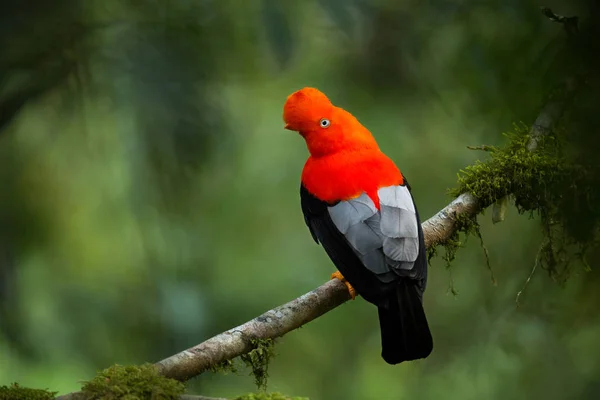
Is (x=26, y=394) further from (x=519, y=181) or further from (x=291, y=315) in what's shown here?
(x=519, y=181)

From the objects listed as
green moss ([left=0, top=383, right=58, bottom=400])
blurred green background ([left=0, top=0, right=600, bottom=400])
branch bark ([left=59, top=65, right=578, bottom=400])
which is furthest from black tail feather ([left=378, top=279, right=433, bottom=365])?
green moss ([left=0, top=383, right=58, bottom=400])

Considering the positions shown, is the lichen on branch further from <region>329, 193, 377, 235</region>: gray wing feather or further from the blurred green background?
<region>329, 193, 377, 235</region>: gray wing feather

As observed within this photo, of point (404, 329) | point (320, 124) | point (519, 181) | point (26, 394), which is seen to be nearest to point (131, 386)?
point (26, 394)

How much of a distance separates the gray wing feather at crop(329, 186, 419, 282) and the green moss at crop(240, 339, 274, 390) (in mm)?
381

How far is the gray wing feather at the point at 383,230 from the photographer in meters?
2.21

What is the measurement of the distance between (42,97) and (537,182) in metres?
1.88

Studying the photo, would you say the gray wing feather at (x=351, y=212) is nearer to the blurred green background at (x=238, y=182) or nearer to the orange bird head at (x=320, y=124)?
the orange bird head at (x=320, y=124)

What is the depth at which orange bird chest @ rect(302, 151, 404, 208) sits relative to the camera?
2.49m

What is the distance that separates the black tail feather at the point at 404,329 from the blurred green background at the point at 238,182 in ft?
1.71

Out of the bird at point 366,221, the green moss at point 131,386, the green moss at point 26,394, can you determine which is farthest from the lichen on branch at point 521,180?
the green moss at point 26,394

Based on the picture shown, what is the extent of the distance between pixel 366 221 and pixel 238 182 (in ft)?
8.04

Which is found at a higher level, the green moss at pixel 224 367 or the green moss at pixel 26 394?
the green moss at pixel 224 367

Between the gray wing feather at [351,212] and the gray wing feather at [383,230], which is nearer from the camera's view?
the gray wing feather at [383,230]

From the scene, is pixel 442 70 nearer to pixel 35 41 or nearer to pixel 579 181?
pixel 35 41
